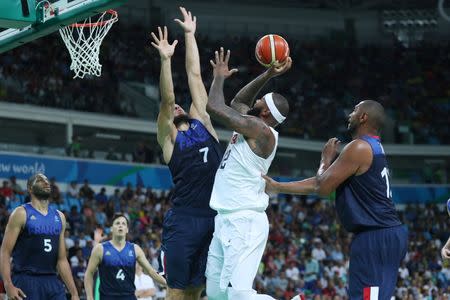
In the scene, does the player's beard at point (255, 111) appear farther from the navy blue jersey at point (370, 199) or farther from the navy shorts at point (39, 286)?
the navy shorts at point (39, 286)

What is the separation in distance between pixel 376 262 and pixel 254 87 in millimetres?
2200

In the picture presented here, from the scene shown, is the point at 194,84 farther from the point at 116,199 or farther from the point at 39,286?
the point at 116,199

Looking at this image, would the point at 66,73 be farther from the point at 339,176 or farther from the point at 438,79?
the point at 339,176

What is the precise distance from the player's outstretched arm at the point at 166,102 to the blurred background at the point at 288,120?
442 inches

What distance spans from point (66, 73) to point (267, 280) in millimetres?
9694

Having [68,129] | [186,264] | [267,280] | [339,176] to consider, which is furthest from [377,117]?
[68,129]

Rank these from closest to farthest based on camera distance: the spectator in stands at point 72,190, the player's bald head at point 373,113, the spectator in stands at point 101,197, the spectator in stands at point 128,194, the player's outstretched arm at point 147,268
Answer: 1. the player's bald head at point 373,113
2. the player's outstretched arm at point 147,268
3. the spectator in stands at point 72,190
4. the spectator in stands at point 101,197
5. the spectator in stands at point 128,194

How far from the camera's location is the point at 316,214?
29.4m

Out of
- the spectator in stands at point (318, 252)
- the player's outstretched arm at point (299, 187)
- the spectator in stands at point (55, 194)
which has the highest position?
the player's outstretched arm at point (299, 187)

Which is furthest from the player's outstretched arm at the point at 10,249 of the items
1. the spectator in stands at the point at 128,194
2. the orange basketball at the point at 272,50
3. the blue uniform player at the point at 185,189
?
the spectator in stands at the point at 128,194

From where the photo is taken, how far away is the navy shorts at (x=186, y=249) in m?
8.52

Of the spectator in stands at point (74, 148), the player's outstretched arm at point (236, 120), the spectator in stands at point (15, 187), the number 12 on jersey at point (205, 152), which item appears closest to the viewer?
the player's outstretched arm at point (236, 120)

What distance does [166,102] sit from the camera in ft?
28.0

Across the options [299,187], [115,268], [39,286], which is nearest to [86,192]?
[115,268]
